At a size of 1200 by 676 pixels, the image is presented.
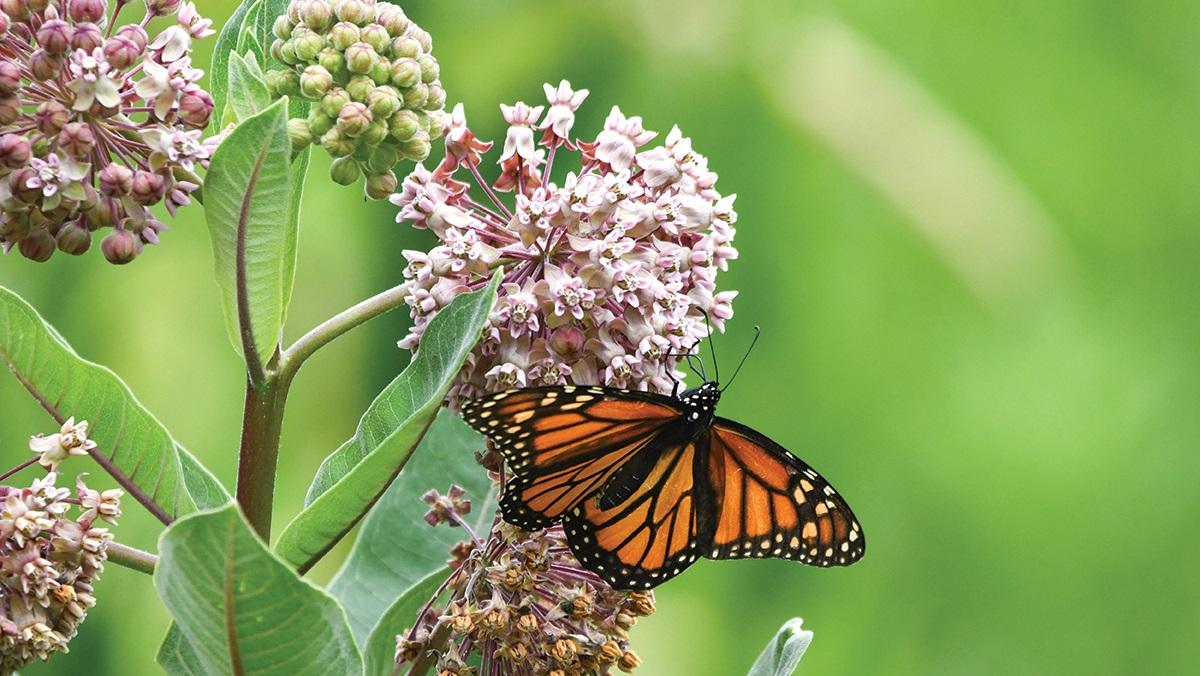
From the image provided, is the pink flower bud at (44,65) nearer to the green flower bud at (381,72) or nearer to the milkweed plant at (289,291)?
the milkweed plant at (289,291)

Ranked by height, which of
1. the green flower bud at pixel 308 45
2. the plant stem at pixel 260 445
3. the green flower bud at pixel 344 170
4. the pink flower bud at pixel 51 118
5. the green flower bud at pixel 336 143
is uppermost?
the green flower bud at pixel 308 45

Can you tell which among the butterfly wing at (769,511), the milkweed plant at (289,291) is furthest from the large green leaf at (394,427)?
the butterfly wing at (769,511)

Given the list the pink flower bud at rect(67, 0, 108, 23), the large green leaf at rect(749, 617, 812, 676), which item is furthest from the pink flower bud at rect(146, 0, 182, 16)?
the large green leaf at rect(749, 617, 812, 676)

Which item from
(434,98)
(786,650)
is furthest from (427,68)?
(786,650)

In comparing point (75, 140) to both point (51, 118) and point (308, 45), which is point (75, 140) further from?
point (308, 45)

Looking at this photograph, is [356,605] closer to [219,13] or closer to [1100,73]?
[219,13]

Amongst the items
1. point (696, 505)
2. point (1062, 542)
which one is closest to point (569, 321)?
point (696, 505)

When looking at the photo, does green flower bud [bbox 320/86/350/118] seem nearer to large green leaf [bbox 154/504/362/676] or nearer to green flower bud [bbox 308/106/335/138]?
green flower bud [bbox 308/106/335/138]
